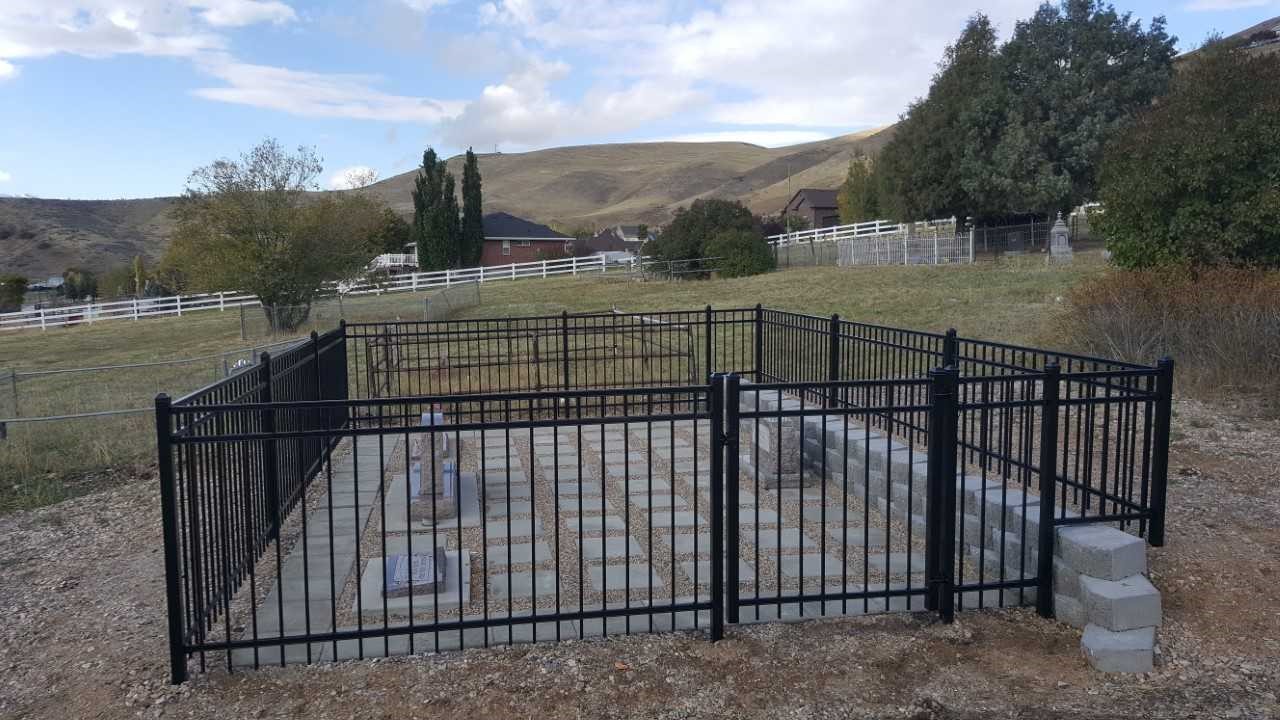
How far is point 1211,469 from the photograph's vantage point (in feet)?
26.7

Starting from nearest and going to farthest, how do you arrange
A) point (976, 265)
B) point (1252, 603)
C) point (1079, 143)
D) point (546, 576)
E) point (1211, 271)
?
point (1252, 603), point (546, 576), point (1211, 271), point (976, 265), point (1079, 143)

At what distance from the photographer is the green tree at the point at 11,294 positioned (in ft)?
179

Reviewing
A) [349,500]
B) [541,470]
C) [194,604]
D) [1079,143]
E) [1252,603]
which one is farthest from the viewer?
[1079,143]

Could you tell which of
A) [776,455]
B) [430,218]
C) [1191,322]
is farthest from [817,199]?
[776,455]

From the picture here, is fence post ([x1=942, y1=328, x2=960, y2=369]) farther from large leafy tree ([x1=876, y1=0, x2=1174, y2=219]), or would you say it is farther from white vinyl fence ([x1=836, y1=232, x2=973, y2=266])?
large leafy tree ([x1=876, y1=0, x2=1174, y2=219])

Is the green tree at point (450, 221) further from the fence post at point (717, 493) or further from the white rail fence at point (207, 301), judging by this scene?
the fence post at point (717, 493)

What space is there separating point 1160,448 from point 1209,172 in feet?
37.0

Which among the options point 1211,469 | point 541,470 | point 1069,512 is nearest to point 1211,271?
point 1211,469

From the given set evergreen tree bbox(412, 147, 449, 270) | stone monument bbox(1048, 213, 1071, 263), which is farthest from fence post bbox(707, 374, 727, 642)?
evergreen tree bbox(412, 147, 449, 270)

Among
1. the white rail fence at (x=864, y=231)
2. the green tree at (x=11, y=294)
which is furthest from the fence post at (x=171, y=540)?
the green tree at (x=11, y=294)

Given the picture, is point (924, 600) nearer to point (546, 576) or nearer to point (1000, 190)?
point (546, 576)

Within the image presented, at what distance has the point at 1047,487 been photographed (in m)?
5.00

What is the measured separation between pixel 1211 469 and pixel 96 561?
30.3ft

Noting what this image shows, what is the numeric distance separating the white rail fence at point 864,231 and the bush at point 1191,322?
30.0m
